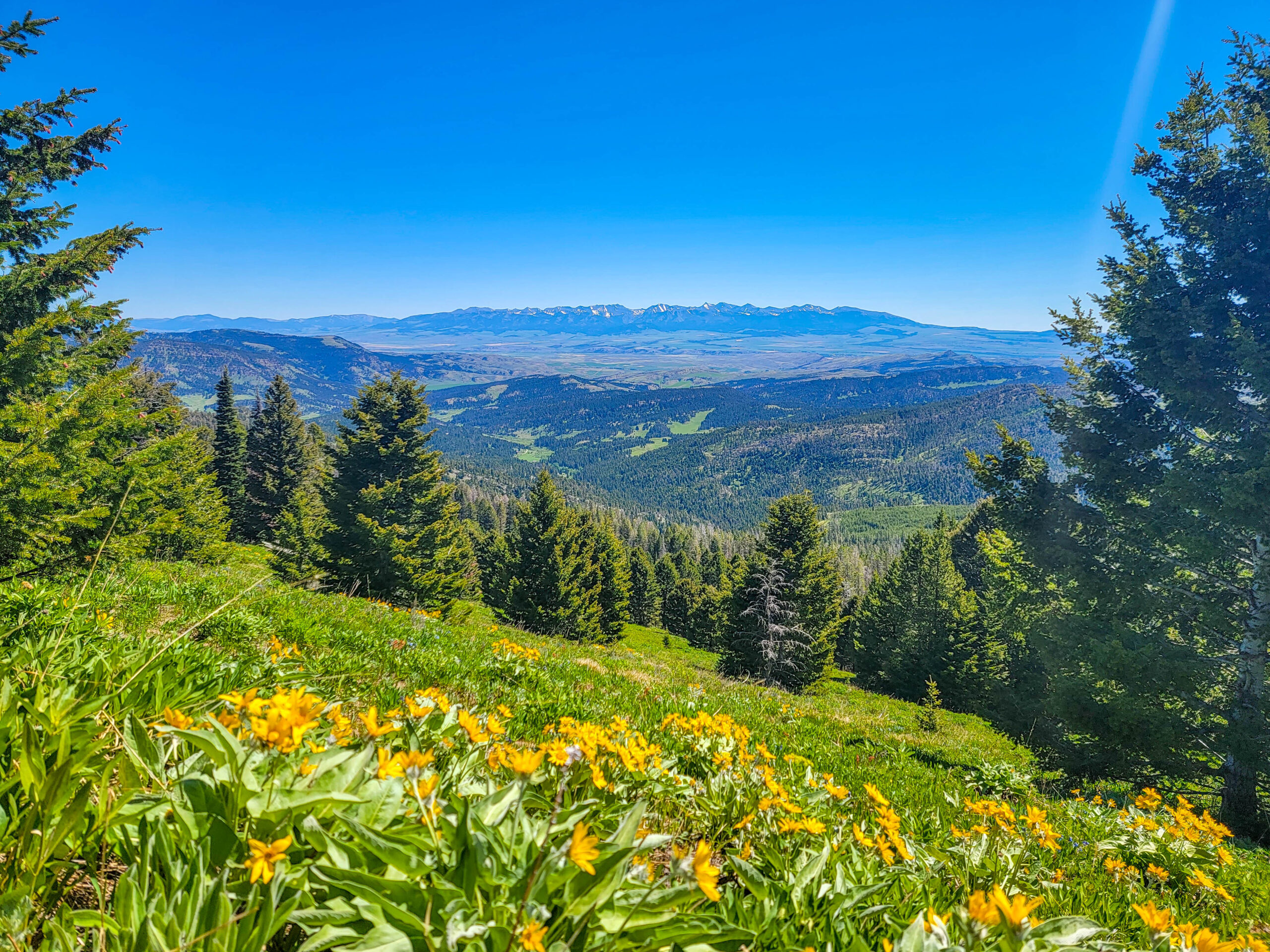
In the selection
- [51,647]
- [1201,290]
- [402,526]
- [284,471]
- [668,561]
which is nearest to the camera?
[51,647]

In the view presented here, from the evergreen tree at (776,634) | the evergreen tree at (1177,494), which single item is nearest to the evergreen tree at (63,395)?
the evergreen tree at (1177,494)

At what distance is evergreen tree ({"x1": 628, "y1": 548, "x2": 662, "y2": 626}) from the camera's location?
6250cm

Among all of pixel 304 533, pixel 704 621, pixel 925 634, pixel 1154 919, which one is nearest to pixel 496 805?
pixel 1154 919

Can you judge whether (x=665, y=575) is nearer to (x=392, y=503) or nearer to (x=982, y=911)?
(x=392, y=503)

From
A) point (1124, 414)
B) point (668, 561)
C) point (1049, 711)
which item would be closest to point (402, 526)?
point (1049, 711)

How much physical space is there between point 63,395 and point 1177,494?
16153 millimetres

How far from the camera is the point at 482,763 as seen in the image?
2.09m

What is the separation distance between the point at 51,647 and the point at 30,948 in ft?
6.44

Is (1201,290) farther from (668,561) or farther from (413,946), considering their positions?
(668,561)

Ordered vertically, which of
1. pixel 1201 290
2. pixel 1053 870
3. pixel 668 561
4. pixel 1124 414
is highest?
pixel 1201 290

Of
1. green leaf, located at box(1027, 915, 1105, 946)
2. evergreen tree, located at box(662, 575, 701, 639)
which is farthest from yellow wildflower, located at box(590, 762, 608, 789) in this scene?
evergreen tree, located at box(662, 575, 701, 639)

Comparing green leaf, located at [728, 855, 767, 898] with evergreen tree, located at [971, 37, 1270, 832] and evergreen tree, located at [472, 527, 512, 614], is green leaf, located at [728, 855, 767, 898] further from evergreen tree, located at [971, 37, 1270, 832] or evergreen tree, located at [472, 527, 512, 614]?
evergreen tree, located at [472, 527, 512, 614]

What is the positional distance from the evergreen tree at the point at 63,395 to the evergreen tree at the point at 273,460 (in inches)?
1067

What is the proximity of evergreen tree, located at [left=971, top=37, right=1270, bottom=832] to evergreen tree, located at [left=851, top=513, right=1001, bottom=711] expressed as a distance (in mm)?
17196
